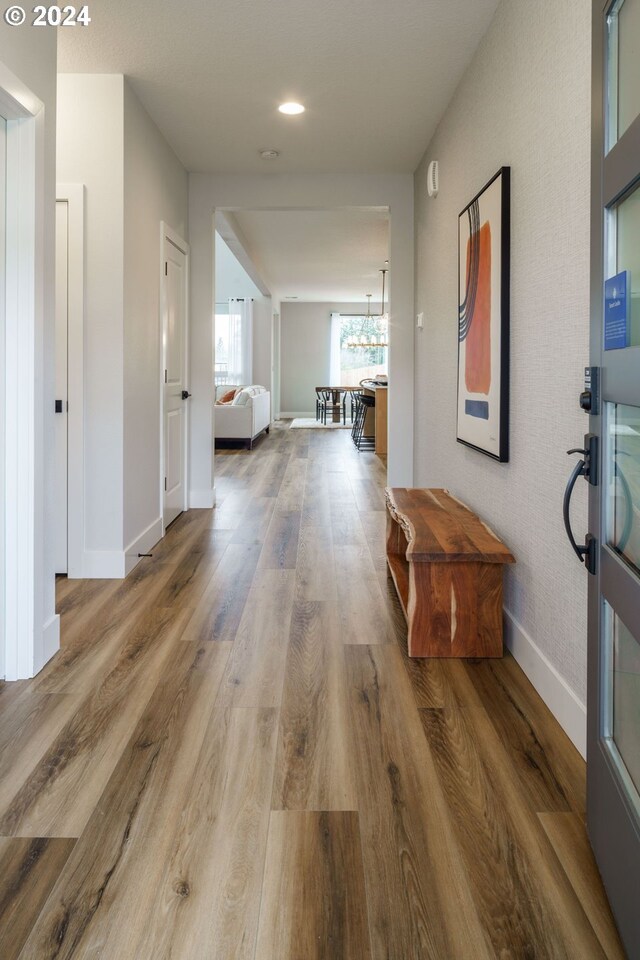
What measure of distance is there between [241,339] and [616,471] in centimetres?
1239

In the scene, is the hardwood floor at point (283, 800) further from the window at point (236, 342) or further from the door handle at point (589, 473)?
the window at point (236, 342)

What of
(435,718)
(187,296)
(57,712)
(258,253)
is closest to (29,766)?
(57,712)

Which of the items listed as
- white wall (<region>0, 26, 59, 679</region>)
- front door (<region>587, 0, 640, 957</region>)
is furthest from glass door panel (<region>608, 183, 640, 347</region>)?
white wall (<region>0, 26, 59, 679</region>)

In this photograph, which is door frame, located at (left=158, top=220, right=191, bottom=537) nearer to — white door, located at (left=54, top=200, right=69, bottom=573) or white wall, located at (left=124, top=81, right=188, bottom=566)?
white wall, located at (left=124, top=81, right=188, bottom=566)

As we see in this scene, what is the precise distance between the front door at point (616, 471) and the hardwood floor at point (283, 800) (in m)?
0.18

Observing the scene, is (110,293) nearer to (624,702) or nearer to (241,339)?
(624,702)

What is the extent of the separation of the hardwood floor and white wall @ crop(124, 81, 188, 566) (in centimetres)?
99

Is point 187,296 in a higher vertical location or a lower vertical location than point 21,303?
higher

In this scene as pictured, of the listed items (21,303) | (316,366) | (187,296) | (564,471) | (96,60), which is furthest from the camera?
(316,366)

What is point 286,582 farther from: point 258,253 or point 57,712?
point 258,253

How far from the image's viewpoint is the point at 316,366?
51.6 ft

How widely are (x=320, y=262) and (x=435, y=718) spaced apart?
344 inches

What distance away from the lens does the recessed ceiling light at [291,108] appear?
3.93 meters

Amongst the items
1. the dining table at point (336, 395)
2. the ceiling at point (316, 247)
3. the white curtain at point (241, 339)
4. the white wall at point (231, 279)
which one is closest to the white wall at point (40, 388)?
the ceiling at point (316, 247)
